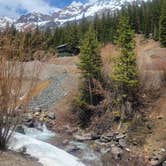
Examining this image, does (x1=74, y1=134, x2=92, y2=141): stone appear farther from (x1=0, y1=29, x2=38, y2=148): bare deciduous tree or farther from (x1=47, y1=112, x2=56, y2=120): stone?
(x1=0, y1=29, x2=38, y2=148): bare deciduous tree

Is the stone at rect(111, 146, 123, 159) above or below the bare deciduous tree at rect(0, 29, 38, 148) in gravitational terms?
below

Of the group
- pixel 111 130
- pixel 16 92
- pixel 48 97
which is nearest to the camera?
pixel 16 92

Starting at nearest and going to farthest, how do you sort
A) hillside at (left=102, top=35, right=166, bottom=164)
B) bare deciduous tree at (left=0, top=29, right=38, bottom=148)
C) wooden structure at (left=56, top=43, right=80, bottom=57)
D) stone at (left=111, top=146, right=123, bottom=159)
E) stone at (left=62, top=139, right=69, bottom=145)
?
bare deciduous tree at (left=0, top=29, right=38, bottom=148), stone at (left=111, top=146, right=123, bottom=159), hillside at (left=102, top=35, right=166, bottom=164), stone at (left=62, top=139, right=69, bottom=145), wooden structure at (left=56, top=43, right=80, bottom=57)

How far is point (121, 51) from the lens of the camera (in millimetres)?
28938

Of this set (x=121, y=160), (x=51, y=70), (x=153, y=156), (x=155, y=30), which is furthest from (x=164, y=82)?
(x=155, y=30)

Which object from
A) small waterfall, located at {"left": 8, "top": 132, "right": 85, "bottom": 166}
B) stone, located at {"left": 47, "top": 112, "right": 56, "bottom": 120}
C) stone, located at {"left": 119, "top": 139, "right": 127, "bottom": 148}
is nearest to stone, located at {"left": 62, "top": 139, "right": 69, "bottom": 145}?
stone, located at {"left": 119, "top": 139, "right": 127, "bottom": 148}

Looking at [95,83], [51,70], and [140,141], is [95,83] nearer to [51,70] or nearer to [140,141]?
[140,141]

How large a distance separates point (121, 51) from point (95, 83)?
3.37 m

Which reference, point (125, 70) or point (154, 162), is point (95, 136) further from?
point (154, 162)


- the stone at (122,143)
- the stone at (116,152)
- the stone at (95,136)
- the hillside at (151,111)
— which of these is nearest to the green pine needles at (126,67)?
the hillside at (151,111)

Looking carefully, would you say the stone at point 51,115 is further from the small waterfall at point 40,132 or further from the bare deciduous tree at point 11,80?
the bare deciduous tree at point 11,80

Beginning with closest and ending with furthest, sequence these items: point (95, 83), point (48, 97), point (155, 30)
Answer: point (95, 83) → point (48, 97) → point (155, 30)

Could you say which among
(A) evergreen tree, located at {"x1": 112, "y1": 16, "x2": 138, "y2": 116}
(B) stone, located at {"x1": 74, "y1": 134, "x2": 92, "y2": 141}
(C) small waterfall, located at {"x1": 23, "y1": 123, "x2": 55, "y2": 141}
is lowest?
(B) stone, located at {"x1": 74, "y1": 134, "x2": 92, "y2": 141}

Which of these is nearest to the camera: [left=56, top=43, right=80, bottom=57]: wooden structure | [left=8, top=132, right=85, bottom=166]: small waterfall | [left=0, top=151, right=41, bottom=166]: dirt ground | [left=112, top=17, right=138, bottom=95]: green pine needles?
[left=0, top=151, right=41, bottom=166]: dirt ground
